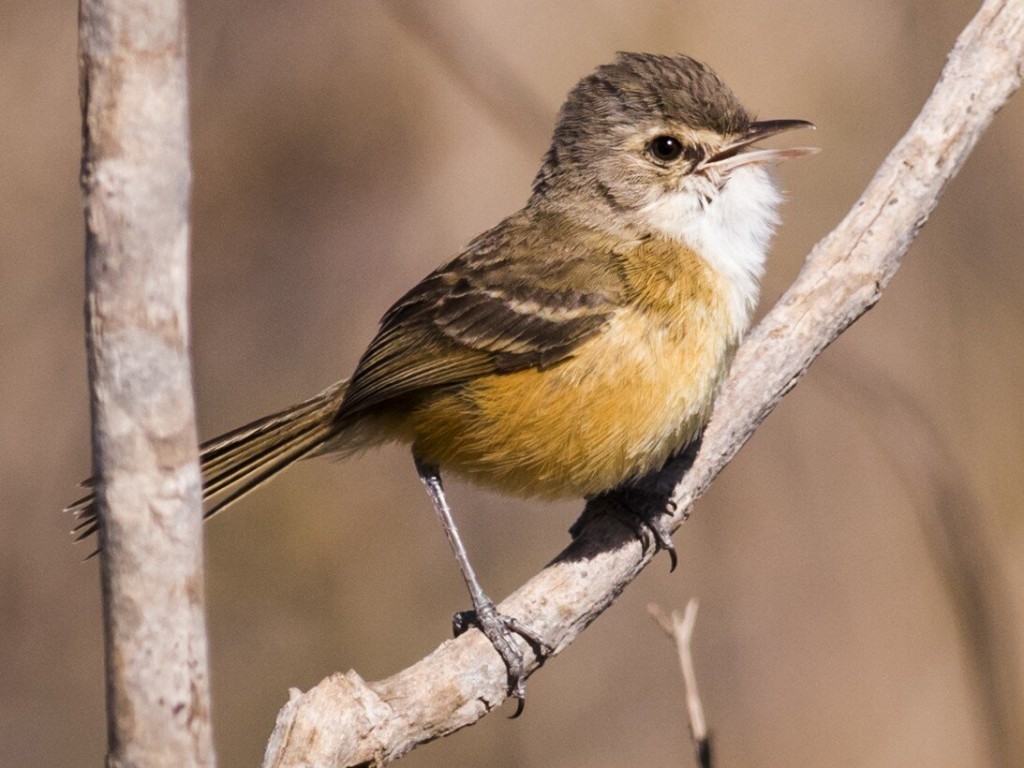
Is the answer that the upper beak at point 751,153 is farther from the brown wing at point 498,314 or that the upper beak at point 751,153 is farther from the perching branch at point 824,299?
the brown wing at point 498,314

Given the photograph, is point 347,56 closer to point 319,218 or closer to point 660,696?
point 319,218

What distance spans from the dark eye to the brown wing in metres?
0.36

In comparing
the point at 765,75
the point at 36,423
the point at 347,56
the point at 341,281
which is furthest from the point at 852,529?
the point at 36,423

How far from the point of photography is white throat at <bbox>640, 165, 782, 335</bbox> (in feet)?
13.2

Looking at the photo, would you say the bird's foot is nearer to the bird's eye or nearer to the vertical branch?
the bird's eye

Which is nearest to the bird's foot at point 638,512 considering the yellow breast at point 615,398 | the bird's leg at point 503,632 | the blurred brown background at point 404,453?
the yellow breast at point 615,398

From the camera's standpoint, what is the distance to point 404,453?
21.6ft

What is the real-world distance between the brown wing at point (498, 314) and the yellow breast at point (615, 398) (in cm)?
6

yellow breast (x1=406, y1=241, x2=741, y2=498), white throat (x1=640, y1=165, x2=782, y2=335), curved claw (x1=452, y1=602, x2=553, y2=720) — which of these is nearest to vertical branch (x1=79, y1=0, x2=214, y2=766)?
curved claw (x1=452, y1=602, x2=553, y2=720)

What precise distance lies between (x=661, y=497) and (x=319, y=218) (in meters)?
2.98

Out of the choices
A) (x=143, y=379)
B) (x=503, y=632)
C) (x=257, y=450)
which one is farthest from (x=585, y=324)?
(x=143, y=379)

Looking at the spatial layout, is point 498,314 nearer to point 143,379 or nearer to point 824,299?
point 824,299

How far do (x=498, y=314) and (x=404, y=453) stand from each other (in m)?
2.56

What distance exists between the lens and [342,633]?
6.00 meters
